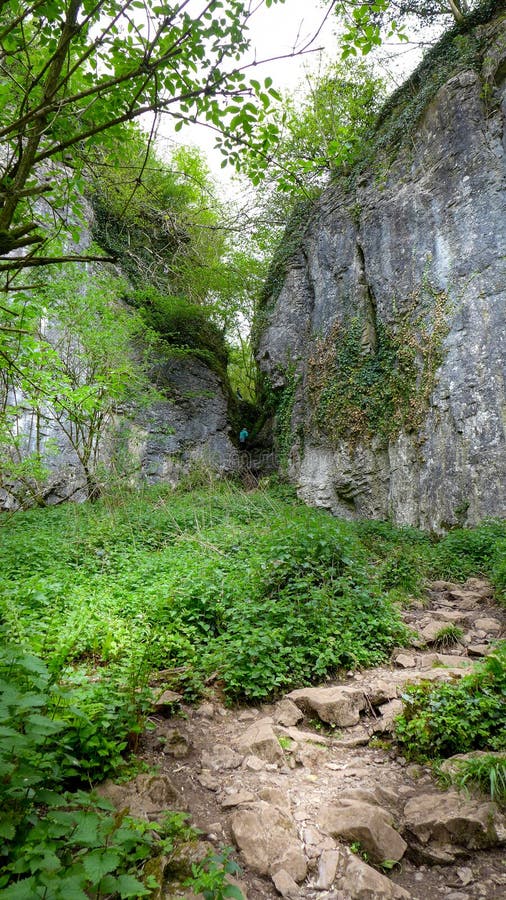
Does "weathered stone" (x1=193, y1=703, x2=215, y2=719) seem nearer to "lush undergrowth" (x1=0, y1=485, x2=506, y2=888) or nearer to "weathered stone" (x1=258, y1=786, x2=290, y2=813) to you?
"lush undergrowth" (x1=0, y1=485, x2=506, y2=888)

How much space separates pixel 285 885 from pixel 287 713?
1435mm

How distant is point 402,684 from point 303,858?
6.12 feet

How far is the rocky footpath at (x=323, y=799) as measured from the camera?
2197 millimetres

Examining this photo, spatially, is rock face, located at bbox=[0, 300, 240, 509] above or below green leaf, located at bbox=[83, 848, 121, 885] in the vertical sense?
above

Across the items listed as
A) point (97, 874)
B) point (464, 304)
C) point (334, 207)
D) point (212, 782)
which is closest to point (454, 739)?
point (212, 782)

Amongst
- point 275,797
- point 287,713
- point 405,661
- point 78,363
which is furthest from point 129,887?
point 78,363

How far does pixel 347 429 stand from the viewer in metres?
12.5

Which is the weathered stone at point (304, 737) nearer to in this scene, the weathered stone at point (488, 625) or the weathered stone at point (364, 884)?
the weathered stone at point (364, 884)

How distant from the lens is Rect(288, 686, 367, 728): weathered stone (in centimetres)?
356

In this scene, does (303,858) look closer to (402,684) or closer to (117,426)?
(402,684)

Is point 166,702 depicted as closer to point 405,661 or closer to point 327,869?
point 327,869

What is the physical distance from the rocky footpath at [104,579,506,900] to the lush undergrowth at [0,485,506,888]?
11.5 inches

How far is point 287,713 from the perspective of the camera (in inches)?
140

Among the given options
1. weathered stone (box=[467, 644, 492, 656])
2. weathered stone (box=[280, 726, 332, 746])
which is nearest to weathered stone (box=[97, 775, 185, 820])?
weathered stone (box=[280, 726, 332, 746])
